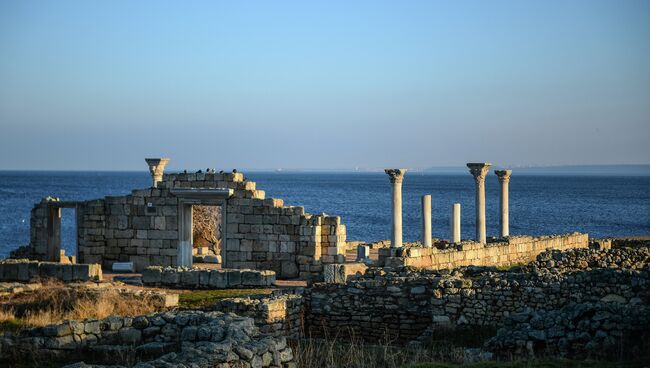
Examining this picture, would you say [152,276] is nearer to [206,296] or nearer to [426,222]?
[206,296]

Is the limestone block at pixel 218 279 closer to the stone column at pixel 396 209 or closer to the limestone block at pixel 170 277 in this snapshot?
the limestone block at pixel 170 277

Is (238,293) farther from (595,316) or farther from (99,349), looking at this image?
(595,316)

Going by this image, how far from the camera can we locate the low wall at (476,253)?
23953 millimetres

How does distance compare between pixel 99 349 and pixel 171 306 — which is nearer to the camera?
pixel 99 349

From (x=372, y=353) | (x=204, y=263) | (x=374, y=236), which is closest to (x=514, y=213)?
(x=374, y=236)

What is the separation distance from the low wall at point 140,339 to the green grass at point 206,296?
4292 millimetres

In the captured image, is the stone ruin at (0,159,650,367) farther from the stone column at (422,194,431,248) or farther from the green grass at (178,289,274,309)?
the green grass at (178,289,274,309)

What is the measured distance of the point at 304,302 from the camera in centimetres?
1873

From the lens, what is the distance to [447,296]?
17.4m

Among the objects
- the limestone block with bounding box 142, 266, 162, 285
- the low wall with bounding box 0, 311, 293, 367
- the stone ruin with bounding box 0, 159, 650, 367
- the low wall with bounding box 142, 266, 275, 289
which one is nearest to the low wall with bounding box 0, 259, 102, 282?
the stone ruin with bounding box 0, 159, 650, 367

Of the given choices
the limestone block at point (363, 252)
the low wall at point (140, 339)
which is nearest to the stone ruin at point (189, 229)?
the limestone block at point (363, 252)

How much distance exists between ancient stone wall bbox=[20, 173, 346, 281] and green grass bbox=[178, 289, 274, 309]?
3.10 m

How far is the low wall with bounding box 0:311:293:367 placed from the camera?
1266 centimetres

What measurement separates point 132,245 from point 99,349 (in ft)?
46.3
